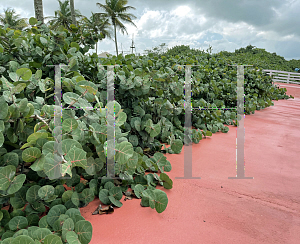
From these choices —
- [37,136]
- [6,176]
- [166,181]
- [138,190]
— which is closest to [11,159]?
[6,176]

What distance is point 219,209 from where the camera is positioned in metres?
1.44

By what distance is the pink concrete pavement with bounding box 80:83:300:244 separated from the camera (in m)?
1.19

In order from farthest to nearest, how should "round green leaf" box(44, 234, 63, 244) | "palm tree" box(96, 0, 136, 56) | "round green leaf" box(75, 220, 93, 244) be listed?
1. "palm tree" box(96, 0, 136, 56)
2. "round green leaf" box(75, 220, 93, 244)
3. "round green leaf" box(44, 234, 63, 244)

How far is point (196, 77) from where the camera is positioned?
3549 millimetres

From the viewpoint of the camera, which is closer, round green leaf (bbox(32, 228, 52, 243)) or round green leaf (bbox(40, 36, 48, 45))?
round green leaf (bbox(32, 228, 52, 243))

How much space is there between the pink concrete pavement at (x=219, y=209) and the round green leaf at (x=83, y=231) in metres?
0.11

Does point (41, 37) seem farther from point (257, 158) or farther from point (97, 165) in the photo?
point (257, 158)

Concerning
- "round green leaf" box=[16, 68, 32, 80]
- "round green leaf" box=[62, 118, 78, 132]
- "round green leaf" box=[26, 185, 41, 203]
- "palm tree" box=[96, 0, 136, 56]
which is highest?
"palm tree" box=[96, 0, 136, 56]

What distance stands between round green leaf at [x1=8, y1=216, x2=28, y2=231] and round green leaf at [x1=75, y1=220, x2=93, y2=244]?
285mm

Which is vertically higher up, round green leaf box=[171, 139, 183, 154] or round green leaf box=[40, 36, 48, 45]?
round green leaf box=[40, 36, 48, 45]

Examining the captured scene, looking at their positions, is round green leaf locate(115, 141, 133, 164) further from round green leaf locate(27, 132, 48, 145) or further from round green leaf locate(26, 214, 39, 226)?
round green leaf locate(26, 214, 39, 226)

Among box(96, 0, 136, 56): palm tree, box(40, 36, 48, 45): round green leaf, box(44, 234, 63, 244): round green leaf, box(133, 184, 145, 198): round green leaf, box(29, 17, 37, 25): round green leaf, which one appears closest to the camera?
box(44, 234, 63, 244): round green leaf

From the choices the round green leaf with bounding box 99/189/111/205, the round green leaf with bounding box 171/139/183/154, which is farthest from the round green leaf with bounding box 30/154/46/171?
the round green leaf with bounding box 171/139/183/154

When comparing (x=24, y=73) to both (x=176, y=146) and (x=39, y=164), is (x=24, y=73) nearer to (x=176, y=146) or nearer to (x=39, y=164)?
(x=39, y=164)
